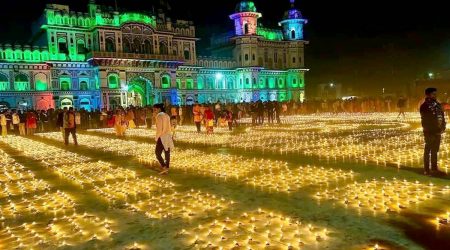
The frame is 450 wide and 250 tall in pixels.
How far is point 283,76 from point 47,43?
34520mm

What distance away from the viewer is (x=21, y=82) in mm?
40031

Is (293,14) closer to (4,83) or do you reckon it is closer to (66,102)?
(66,102)

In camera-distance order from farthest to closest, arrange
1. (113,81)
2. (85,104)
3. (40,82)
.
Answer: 1. (113,81)
2. (85,104)
3. (40,82)

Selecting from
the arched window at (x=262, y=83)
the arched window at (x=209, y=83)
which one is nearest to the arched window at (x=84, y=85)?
the arched window at (x=209, y=83)

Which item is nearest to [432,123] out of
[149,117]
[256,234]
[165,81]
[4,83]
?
[256,234]

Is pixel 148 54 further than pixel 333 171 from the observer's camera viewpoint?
Yes

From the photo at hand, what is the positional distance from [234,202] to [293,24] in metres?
58.1

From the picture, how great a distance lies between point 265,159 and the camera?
10.9 metres

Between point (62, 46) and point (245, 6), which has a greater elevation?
point (245, 6)

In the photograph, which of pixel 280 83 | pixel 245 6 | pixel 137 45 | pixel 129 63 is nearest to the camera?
pixel 129 63

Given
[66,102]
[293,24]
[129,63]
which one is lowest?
[66,102]

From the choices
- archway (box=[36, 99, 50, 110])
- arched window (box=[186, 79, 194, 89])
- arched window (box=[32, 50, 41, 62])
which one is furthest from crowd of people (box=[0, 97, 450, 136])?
arched window (box=[186, 79, 194, 89])

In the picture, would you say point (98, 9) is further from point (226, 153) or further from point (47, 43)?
point (226, 153)

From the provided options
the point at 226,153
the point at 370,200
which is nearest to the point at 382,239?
the point at 370,200
